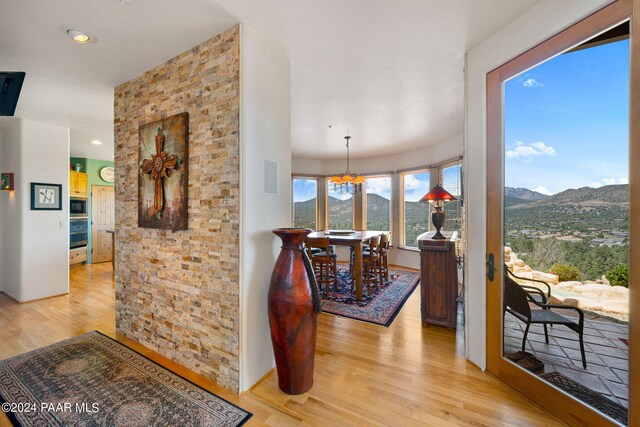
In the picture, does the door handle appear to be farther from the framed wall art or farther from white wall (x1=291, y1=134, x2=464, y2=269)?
the framed wall art

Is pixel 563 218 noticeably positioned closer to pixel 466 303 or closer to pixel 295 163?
pixel 466 303

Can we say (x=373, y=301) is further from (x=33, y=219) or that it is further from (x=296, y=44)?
(x=33, y=219)

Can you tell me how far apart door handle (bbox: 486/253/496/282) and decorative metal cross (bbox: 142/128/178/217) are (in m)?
2.70

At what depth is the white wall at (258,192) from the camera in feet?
6.19

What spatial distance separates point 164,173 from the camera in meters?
2.30

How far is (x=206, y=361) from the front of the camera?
208 centimetres

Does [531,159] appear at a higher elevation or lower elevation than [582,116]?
lower

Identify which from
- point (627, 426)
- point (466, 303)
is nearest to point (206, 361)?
point (466, 303)

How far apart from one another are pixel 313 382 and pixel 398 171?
532cm

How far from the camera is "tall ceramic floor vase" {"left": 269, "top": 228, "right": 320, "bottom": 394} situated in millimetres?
1821

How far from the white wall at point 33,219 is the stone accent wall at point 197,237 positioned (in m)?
2.58

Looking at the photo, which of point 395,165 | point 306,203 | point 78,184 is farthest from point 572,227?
point 78,184

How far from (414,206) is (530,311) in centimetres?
443

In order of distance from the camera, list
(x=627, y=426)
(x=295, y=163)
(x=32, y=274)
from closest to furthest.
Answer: (x=627, y=426)
(x=32, y=274)
(x=295, y=163)
